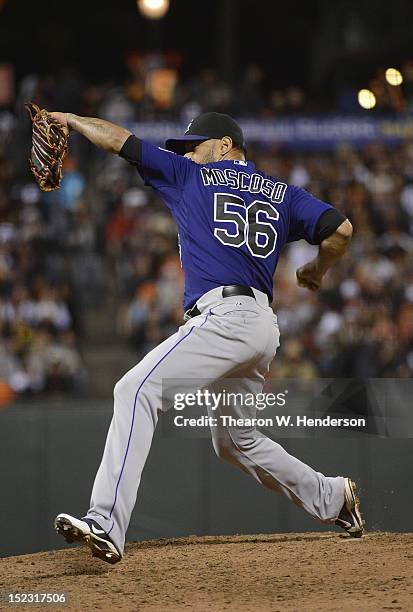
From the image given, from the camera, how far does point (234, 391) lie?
180 inches

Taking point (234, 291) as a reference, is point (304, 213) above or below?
above

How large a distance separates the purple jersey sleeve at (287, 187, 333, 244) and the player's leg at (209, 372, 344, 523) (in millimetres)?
586

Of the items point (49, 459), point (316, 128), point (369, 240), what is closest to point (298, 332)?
point (369, 240)

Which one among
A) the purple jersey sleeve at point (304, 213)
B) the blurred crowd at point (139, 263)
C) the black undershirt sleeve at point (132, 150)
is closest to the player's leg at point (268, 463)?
the purple jersey sleeve at point (304, 213)

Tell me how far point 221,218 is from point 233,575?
142cm

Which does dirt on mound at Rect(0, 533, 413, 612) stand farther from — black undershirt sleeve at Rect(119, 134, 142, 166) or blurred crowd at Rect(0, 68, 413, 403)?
blurred crowd at Rect(0, 68, 413, 403)

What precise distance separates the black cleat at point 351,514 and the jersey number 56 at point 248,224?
3.73 ft

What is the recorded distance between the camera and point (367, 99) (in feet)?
38.9

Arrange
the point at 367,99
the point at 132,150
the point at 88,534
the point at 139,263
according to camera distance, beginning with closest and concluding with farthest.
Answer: the point at 88,534, the point at 132,150, the point at 139,263, the point at 367,99

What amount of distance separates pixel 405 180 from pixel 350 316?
2645mm

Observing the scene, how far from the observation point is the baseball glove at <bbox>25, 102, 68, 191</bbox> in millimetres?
4648

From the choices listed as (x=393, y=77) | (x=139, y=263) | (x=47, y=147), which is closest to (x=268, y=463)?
(x=47, y=147)

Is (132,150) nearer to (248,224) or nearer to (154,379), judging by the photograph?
(248,224)

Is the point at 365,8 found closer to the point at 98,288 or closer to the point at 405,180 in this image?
the point at 405,180
